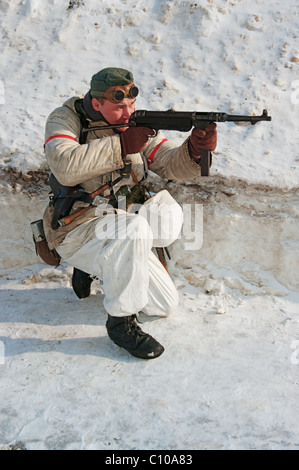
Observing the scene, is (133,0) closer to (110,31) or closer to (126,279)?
(110,31)

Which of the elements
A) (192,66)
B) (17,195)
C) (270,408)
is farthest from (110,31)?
(270,408)

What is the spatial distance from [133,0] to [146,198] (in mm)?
4049

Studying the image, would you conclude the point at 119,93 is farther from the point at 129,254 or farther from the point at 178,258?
the point at 178,258

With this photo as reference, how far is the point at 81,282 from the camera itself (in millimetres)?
4215

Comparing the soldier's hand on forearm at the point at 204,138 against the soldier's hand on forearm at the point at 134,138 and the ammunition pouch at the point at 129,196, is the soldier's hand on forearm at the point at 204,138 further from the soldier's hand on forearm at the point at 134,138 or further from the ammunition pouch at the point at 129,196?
the ammunition pouch at the point at 129,196

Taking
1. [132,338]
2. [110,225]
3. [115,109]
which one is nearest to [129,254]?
[110,225]

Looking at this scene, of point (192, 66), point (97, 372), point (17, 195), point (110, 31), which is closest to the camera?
point (97, 372)

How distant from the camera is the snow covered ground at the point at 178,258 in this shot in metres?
2.85

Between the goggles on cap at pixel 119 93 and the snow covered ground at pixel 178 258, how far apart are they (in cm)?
128

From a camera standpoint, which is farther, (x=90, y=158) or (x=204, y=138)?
(x=204, y=138)

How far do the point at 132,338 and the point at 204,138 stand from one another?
62.5 inches

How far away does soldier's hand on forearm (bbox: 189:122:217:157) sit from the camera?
3.57 m

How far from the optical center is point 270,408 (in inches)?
113

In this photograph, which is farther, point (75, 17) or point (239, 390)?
point (75, 17)
